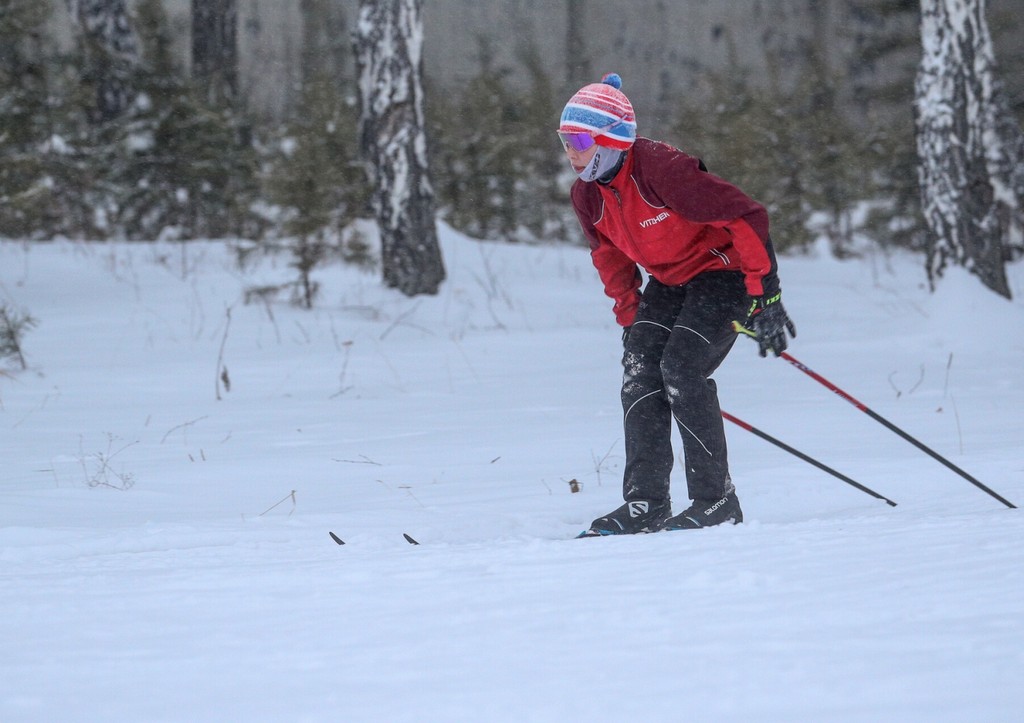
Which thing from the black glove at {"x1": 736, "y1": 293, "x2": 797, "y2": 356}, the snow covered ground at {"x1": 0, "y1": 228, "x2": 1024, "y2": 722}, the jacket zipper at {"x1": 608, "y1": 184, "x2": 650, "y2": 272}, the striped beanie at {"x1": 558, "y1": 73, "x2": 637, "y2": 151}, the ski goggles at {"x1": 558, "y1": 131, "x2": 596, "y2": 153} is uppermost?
the striped beanie at {"x1": 558, "y1": 73, "x2": 637, "y2": 151}

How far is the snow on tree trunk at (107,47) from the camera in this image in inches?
483

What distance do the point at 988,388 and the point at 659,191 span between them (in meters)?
3.55

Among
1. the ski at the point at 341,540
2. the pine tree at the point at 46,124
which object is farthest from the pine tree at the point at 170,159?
the ski at the point at 341,540

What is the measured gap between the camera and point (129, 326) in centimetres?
804

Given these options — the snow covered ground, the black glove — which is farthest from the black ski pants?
the snow covered ground

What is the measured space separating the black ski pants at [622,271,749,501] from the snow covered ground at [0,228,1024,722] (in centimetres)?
40

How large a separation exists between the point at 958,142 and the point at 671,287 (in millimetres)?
5474

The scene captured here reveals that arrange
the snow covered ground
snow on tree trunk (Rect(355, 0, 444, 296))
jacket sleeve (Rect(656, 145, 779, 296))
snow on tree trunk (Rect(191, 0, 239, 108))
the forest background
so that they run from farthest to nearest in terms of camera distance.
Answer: snow on tree trunk (Rect(191, 0, 239, 108)) < the forest background < snow on tree trunk (Rect(355, 0, 444, 296)) < jacket sleeve (Rect(656, 145, 779, 296)) < the snow covered ground

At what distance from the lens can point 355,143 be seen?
12164mm

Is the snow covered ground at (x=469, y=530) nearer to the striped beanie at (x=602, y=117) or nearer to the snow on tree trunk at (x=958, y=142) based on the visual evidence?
the snow on tree trunk at (x=958, y=142)

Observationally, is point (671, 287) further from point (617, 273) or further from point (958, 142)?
point (958, 142)

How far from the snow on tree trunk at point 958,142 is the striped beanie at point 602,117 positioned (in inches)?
219

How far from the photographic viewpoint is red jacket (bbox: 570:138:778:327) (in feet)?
9.85

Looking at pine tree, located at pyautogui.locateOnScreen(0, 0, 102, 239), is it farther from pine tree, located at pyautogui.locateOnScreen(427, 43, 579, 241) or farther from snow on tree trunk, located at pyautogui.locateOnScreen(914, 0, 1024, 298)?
snow on tree trunk, located at pyautogui.locateOnScreen(914, 0, 1024, 298)
